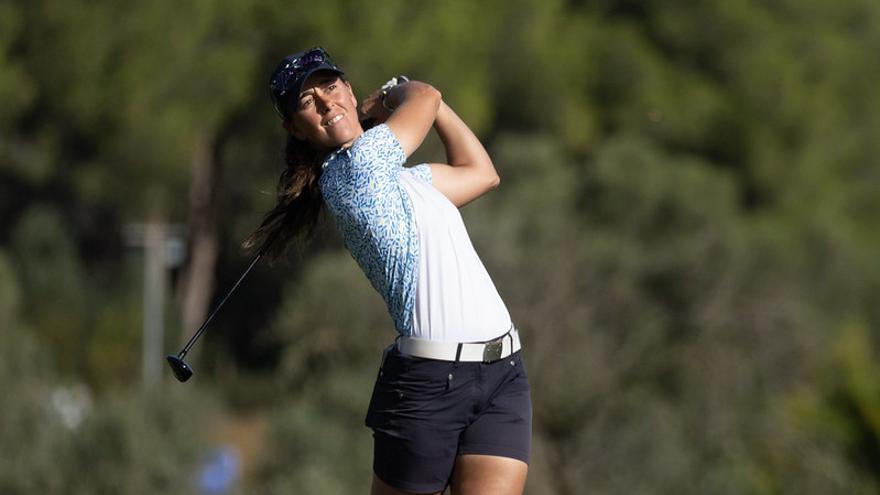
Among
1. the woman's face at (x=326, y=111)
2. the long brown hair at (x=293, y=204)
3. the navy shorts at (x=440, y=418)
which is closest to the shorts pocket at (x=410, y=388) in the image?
the navy shorts at (x=440, y=418)

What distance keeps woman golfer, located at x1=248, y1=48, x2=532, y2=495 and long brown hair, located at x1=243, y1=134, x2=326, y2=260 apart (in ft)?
0.18

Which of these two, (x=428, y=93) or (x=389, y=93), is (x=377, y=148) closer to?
(x=428, y=93)

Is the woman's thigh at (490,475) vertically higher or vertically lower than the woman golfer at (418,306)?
lower

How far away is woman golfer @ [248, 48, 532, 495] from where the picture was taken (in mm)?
4285

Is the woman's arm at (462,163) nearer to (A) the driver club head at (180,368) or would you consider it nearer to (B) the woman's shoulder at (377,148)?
(B) the woman's shoulder at (377,148)

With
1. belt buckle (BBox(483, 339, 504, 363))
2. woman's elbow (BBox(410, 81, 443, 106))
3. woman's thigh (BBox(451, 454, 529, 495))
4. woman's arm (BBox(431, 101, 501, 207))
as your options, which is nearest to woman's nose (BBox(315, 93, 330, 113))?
woman's elbow (BBox(410, 81, 443, 106))

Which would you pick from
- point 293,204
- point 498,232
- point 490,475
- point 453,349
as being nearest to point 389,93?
point 293,204

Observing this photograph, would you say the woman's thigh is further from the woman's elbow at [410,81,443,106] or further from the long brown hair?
the woman's elbow at [410,81,443,106]

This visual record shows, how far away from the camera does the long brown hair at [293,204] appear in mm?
4512

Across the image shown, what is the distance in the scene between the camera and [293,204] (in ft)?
15.0

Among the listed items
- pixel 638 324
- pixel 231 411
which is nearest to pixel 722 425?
pixel 638 324

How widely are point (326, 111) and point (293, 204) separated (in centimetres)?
32

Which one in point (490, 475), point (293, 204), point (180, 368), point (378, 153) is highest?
point (378, 153)

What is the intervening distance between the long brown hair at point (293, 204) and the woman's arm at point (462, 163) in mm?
362
